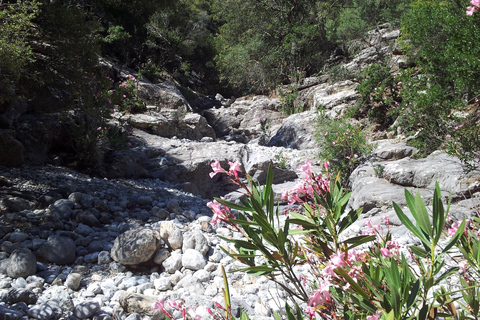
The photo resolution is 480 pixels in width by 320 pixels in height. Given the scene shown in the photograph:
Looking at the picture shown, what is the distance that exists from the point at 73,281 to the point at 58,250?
0.46m

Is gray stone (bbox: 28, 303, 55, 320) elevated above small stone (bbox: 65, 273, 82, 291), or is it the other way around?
small stone (bbox: 65, 273, 82, 291)

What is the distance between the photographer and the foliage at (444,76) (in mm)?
4488

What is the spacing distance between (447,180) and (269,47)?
1294cm

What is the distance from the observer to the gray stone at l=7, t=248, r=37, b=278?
2.40 meters

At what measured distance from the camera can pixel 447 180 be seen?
432 centimetres

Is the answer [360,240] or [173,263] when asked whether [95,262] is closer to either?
[173,263]

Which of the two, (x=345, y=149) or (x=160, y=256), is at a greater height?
(x=345, y=149)

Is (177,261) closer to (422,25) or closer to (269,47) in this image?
(422,25)

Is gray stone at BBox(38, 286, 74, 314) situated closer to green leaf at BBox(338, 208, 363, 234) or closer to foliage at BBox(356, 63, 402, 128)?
green leaf at BBox(338, 208, 363, 234)

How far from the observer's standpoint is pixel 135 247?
283 centimetres

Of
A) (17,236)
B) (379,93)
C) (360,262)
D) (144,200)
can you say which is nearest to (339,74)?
(379,93)

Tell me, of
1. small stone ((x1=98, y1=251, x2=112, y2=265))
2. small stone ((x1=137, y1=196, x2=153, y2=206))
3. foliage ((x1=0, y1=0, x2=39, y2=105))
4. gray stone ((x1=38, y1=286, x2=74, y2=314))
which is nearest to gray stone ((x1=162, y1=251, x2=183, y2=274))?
small stone ((x1=98, y1=251, x2=112, y2=265))

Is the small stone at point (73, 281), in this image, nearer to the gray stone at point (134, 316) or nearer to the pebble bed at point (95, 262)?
the pebble bed at point (95, 262)

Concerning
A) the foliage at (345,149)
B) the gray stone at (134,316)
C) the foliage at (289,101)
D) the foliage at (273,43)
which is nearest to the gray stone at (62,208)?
the gray stone at (134,316)
